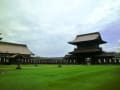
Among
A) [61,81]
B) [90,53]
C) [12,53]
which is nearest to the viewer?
[61,81]

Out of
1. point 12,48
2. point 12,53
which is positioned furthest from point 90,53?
point 12,48

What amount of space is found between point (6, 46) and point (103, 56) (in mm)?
30290

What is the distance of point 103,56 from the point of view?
37281 millimetres

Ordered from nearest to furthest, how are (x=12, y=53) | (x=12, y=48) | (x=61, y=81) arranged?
(x=61, y=81), (x=12, y=53), (x=12, y=48)

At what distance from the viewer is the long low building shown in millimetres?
45287

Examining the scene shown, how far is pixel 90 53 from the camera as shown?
40.5 meters

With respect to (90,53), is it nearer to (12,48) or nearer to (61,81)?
(12,48)

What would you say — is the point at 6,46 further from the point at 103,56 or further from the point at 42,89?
the point at 42,89

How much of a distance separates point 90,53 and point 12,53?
23.8 meters

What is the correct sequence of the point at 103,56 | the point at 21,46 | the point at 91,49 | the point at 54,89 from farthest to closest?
the point at 21,46 → the point at 91,49 → the point at 103,56 → the point at 54,89

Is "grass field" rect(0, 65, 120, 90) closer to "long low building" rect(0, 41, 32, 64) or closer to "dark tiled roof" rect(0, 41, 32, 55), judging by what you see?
"long low building" rect(0, 41, 32, 64)

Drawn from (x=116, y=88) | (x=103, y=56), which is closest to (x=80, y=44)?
(x=103, y=56)

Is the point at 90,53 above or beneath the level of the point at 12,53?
beneath

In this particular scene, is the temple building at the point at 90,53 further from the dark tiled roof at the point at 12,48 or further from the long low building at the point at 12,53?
the dark tiled roof at the point at 12,48
